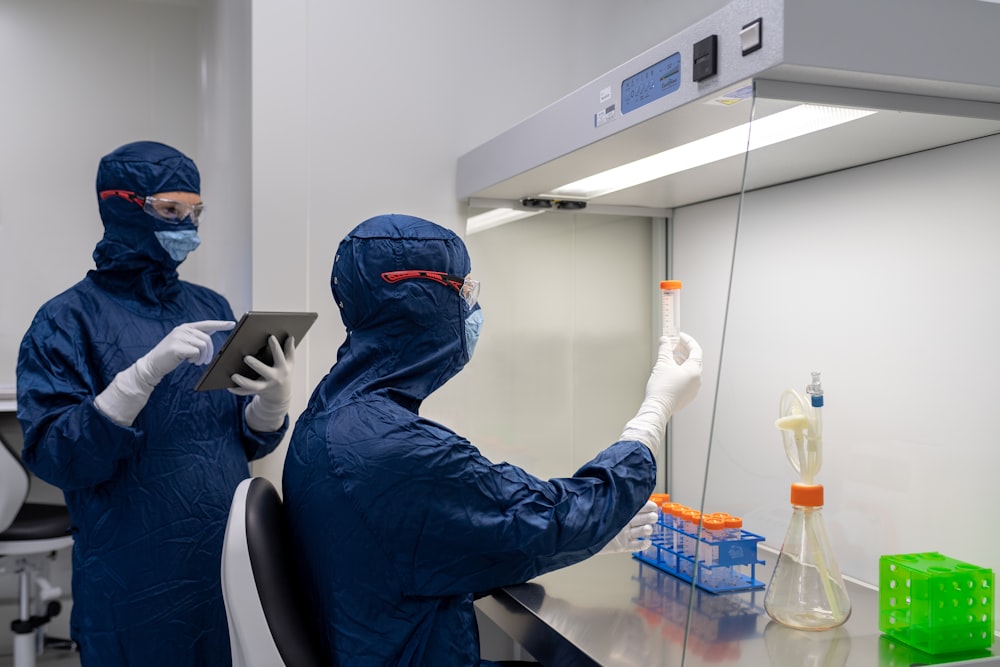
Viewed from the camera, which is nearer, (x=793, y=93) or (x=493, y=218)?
(x=793, y=93)

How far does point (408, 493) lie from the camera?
1075 millimetres

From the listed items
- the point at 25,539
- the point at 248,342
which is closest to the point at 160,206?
the point at 248,342

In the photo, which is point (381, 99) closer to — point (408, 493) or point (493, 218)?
point (493, 218)

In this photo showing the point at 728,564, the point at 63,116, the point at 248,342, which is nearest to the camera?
the point at 728,564

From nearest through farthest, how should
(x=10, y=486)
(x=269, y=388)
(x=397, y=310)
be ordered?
(x=397, y=310) < (x=269, y=388) < (x=10, y=486)

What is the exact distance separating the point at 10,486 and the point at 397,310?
6.32 ft

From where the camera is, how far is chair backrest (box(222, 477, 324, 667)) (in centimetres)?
108

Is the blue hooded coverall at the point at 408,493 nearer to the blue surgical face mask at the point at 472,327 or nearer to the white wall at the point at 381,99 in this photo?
the blue surgical face mask at the point at 472,327

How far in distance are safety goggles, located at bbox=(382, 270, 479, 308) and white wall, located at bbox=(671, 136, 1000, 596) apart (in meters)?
0.38

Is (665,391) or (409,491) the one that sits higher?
(665,391)

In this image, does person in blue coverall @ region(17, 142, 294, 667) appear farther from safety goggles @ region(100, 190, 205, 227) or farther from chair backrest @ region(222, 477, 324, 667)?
chair backrest @ region(222, 477, 324, 667)

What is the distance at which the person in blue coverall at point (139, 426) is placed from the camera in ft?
4.89

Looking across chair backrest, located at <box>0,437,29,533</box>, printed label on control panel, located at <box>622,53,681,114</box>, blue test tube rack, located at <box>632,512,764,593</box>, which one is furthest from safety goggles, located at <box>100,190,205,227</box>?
chair backrest, located at <box>0,437,29,533</box>

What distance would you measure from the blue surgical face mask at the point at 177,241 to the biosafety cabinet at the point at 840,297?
743 mm
